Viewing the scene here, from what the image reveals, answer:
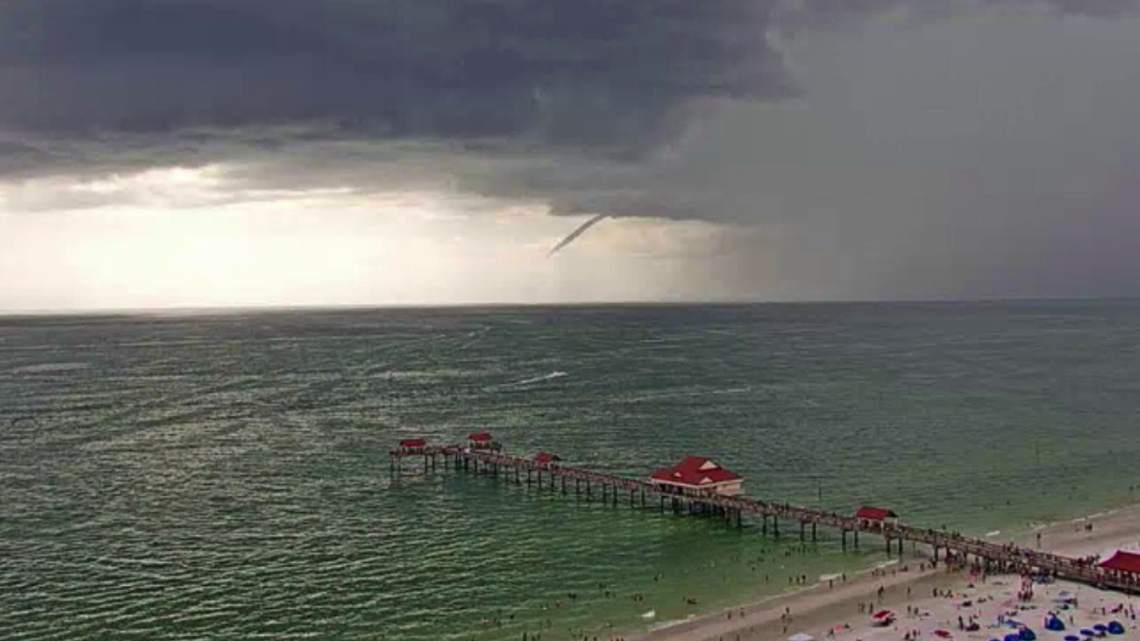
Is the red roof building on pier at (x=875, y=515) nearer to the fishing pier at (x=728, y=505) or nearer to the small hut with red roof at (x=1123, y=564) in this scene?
the fishing pier at (x=728, y=505)

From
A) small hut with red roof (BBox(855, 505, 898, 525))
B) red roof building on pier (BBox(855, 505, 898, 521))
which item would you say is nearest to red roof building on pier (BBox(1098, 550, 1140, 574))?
small hut with red roof (BBox(855, 505, 898, 525))

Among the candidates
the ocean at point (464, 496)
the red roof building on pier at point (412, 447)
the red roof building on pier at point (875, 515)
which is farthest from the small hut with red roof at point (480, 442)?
the red roof building on pier at point (875, 515)

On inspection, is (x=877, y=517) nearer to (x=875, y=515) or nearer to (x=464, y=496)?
(x=875, y=515)

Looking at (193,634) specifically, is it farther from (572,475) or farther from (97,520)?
(572,475)

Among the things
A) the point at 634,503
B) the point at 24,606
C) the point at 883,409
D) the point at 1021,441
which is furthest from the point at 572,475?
the point at 883,409

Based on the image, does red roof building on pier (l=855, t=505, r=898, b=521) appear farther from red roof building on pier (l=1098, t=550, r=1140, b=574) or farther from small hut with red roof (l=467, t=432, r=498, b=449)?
small hut with red roof (l=467, t=432, r=498, b=449)

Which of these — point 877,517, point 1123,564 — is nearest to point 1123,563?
point 1123,564
